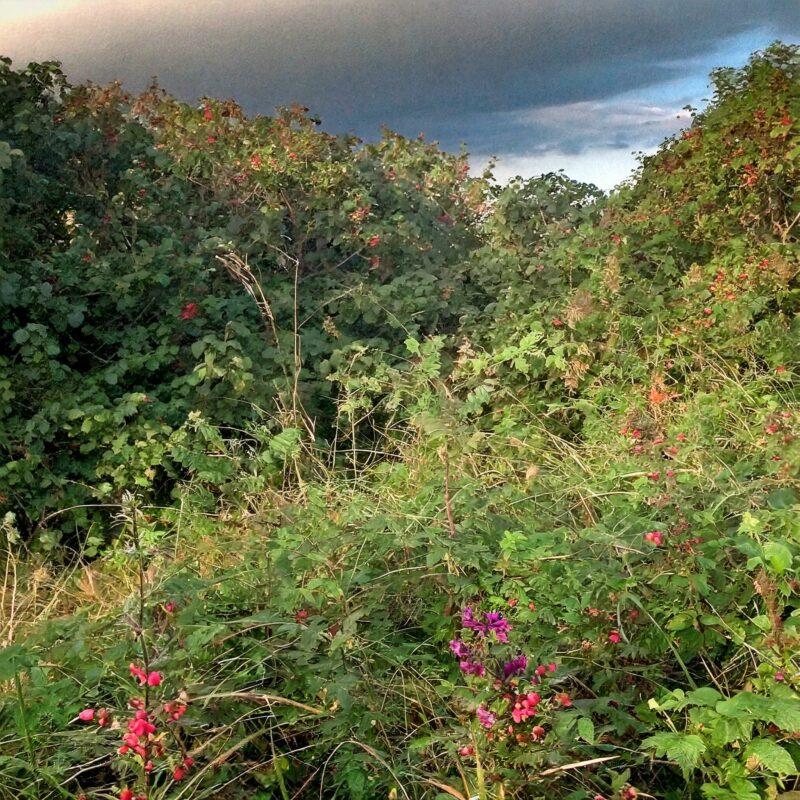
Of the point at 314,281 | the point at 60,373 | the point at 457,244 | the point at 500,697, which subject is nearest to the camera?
the point at 500,697

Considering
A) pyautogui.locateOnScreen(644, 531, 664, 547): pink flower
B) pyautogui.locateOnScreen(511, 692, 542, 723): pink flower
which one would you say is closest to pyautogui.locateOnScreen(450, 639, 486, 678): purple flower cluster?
pyautogui.locateOnScreen(511, 692, 542, 723): pink flower

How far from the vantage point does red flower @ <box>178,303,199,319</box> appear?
19.4 ft

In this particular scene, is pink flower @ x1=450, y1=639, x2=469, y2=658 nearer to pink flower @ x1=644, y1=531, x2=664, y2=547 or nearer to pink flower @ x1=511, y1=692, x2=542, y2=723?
pink flower @ x1=511, y1=692, x2=542, y2=723

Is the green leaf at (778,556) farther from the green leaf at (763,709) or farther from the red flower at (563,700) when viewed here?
the red flower at (563,700)

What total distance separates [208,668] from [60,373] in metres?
3.37

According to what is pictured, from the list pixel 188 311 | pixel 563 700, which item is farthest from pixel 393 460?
pixel 563 700

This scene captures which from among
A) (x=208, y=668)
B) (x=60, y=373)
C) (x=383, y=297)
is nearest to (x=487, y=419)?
(x=383, y=297)

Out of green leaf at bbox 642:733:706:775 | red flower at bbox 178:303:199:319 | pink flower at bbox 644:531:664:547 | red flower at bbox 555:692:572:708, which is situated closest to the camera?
green leaf at bbox 642:733:706:775

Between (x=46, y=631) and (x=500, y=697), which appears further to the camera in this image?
(x=46, y=631)

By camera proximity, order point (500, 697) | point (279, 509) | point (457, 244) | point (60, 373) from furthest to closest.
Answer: point (457, 244), point (60, 373), point (279, 509), point (500, 697)

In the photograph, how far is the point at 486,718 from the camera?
2.05 meters

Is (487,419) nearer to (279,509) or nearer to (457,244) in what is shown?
(279,509)

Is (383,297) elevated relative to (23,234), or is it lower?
lower

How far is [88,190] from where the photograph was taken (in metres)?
6.61
